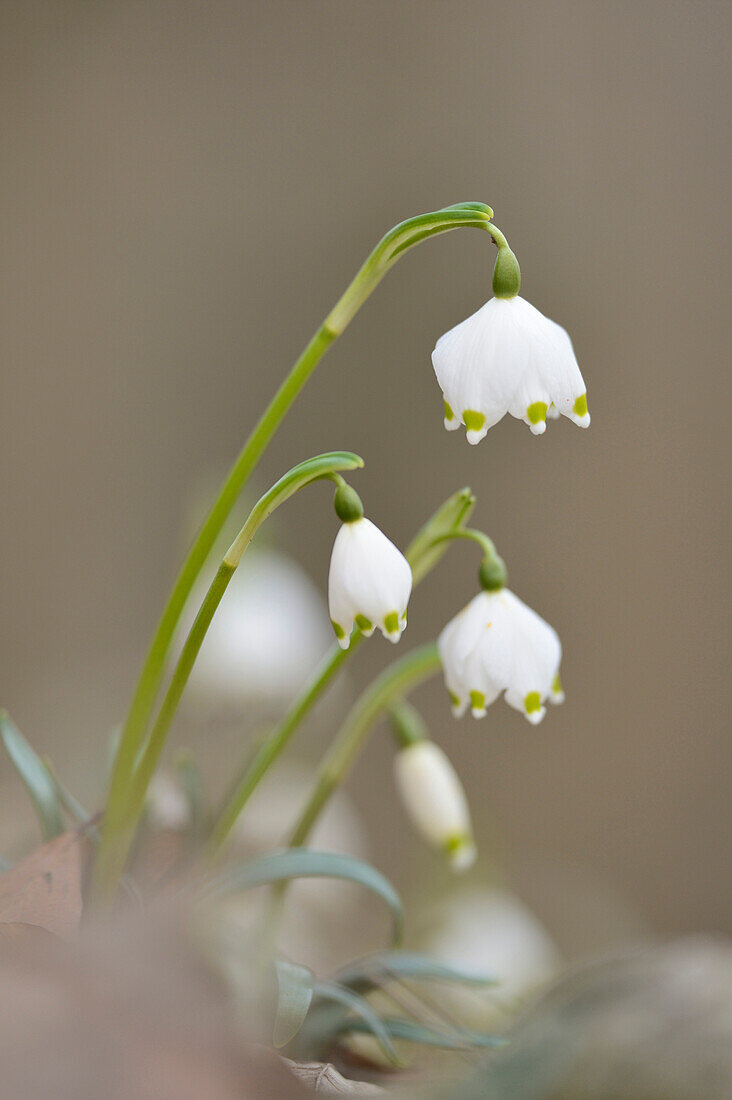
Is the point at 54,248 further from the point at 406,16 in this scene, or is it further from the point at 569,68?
the point at 569,68

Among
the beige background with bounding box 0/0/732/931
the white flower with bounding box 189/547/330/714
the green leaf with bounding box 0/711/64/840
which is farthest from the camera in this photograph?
the beige background with bounding box 0/0/732/931

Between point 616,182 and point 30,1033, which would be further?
point 616,182

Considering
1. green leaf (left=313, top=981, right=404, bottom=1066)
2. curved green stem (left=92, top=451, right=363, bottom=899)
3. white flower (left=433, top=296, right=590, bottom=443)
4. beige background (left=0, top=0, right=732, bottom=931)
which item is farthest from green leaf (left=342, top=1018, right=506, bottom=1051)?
beige background (left=0, top=0, right=732, bottom=931)

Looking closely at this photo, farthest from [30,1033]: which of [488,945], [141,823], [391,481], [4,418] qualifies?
[4,418]

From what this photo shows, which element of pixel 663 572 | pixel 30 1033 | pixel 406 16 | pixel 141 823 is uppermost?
pixel 406 16

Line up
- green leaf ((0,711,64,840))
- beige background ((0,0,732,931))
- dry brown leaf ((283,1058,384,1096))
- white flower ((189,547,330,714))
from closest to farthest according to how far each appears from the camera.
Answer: dry brown leaf ((283,1058,384,1096))
green leaf ((0,711,64,840))
white flower ((189,547,330,714))
beige background ((0,0,732,931))

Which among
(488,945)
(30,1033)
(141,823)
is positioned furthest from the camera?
(488,945)

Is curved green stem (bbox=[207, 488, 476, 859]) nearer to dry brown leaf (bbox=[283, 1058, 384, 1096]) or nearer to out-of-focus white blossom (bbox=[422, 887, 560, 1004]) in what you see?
dry brown leaf (bbox=[283, 1058, 384, 1096])

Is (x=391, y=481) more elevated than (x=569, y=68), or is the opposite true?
(x=569, y=68)
